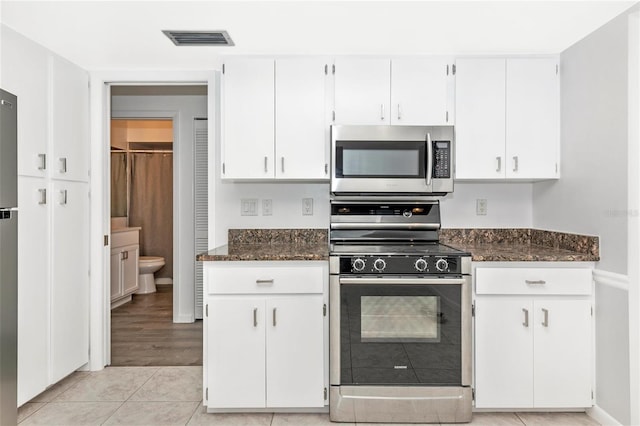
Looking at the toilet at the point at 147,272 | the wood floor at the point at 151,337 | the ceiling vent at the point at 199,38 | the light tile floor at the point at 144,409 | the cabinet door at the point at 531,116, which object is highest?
the ceiling vent at the point at 199,38

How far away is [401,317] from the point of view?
2.42m

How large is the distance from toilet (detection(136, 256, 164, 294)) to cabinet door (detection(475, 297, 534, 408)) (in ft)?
15.4

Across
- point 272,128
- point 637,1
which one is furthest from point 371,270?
point 637,1

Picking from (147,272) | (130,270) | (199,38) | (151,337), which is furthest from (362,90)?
(147,272)

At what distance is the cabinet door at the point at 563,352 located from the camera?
2.45 meters

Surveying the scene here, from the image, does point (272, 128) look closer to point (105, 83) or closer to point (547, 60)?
point (105, 83)

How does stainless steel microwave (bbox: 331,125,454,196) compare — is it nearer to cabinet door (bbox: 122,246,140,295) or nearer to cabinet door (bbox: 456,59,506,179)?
cabinet door (bbox: 456,59,506,179)

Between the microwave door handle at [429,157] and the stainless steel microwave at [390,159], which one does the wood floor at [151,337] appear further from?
the microwave door handle at [429,157]

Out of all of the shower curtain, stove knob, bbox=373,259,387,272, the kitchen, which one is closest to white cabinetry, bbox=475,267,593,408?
the kitchen

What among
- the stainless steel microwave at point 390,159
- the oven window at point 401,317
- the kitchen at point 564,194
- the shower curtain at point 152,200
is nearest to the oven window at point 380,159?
the stainless steel microwave at point 390,159

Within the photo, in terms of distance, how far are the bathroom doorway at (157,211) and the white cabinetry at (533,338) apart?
2.16 meters

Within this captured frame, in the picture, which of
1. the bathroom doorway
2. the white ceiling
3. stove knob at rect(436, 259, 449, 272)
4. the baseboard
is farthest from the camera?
→ the bathroom doorway

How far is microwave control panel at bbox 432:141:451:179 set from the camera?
9.08 feet

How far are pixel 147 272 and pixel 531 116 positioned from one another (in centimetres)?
506
